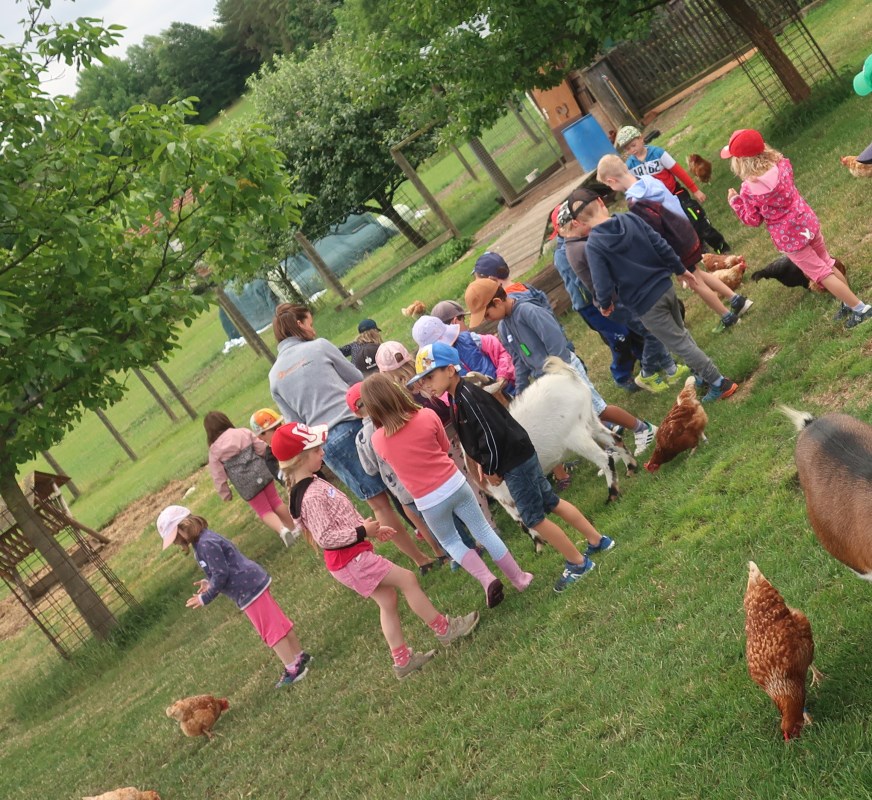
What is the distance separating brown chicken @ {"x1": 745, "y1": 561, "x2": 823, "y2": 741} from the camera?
12.8ft

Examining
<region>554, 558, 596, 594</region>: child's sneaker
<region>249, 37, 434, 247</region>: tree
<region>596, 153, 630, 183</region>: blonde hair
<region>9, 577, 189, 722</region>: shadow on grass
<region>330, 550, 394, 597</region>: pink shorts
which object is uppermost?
<region>249, 37, 434, 247</region>: tree

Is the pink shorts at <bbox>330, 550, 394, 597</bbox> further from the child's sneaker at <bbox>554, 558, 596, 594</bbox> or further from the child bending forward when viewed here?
the child's sneaker at <bbox>554, 558, 596, 594</bbox>

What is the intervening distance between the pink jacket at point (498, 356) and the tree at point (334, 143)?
69.5 ft

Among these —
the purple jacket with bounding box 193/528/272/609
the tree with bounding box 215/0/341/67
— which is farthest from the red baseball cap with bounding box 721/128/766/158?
the tree with bounding box 215/0/341/67

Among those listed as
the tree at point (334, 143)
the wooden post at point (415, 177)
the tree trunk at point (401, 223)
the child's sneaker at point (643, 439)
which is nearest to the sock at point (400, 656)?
the child's sneaker at point (643, 439)

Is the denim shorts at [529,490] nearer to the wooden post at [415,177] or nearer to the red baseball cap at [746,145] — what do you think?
the red baseball cap at [746,145]

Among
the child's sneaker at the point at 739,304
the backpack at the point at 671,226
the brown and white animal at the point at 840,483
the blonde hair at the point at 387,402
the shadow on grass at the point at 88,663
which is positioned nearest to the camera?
the brown and white animal at the point at 840,483

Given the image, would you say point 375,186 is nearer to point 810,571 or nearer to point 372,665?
point 372,665

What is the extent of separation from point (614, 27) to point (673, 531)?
30.1 ft

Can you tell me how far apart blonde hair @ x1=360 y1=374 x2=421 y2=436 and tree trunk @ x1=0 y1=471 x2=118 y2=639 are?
8309mm

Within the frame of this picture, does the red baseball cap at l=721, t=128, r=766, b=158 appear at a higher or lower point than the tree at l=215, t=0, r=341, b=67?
lower

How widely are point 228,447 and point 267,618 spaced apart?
3.65 meters

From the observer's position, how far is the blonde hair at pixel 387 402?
630cm

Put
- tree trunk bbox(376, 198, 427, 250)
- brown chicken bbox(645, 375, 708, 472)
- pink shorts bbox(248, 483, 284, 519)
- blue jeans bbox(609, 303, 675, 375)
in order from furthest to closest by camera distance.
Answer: tree trunk bbox(376, 198, 427, 250) → pink shorts bbox(248, 483, 284, 519) → blue jeans bbox(609, 303, 675, 375) → brown chicken bbox(645, 375, 708, 472)
